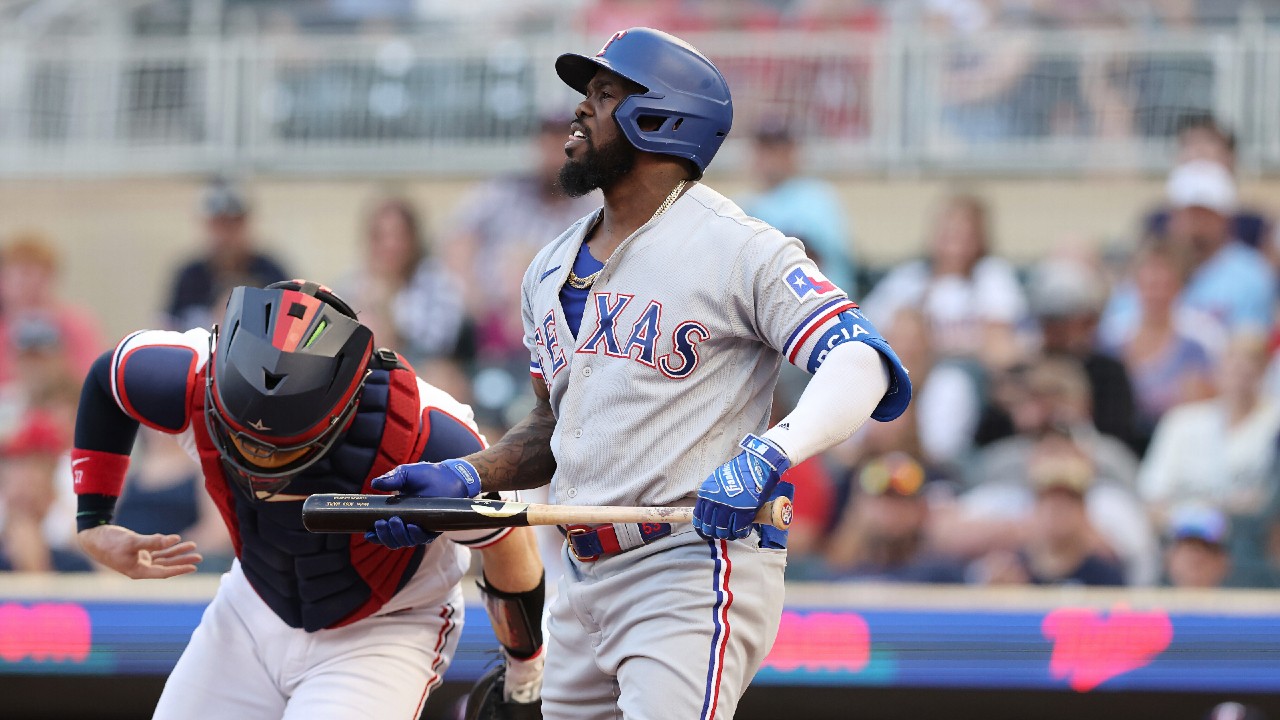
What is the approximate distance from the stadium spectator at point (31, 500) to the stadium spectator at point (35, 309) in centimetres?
112

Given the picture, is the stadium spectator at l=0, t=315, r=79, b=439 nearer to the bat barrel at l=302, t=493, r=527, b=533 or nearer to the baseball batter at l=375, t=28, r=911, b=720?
the bat barrel at l=302, t=493, r=527, b=533

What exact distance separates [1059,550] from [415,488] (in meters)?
3.68

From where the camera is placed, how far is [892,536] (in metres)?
6.41

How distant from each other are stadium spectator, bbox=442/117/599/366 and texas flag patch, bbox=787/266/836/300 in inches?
195

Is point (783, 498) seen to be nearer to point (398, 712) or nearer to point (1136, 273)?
point (398, 712)

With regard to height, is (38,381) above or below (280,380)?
below

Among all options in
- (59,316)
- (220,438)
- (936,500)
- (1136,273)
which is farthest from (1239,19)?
(220,438)

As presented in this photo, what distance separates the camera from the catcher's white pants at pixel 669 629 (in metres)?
3.01

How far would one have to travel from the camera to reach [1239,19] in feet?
30.0

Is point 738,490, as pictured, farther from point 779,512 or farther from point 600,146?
point 600,146

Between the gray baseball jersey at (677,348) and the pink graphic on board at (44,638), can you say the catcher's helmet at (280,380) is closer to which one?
the gray baseball jersey at (677,348)

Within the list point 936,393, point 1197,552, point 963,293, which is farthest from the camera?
point 963,293

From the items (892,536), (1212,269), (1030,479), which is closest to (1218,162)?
(1212,269)

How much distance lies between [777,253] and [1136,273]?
195 inches
